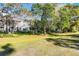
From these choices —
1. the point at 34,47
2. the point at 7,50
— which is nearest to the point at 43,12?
the point at 34,47

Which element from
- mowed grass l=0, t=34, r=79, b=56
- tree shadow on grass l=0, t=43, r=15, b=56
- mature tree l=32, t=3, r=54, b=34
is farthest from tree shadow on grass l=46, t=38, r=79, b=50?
tree shadow on grass l=0, t=43, r=15, b=56

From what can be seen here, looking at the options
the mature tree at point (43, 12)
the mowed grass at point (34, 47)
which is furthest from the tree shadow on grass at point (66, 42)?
the mature tree at point (43, 12)

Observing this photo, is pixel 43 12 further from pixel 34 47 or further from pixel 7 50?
pixel 7 50

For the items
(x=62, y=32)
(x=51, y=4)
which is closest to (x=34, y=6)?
(x=51, y=4)

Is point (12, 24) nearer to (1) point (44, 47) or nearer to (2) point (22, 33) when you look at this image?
(2) point (22, 33)

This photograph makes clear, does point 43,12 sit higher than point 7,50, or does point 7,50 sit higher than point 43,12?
point 43,12

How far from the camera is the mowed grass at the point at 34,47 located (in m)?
2.97

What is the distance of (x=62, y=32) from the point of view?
118 inches

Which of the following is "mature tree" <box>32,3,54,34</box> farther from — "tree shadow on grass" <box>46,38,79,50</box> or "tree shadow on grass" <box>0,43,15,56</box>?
"tree shadow on grass" <box>0,43,15,56</box>

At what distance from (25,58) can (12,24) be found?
1.26 feet

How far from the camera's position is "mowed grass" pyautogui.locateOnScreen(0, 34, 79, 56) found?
2.97 meters

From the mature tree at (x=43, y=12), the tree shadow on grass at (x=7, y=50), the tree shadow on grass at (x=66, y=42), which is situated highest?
the mature tree at (x=43, y=12)

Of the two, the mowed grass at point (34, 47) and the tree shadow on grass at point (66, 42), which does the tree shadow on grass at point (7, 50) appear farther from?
the tree shadow on grass at point (66, 42)

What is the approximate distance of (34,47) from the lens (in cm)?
299
